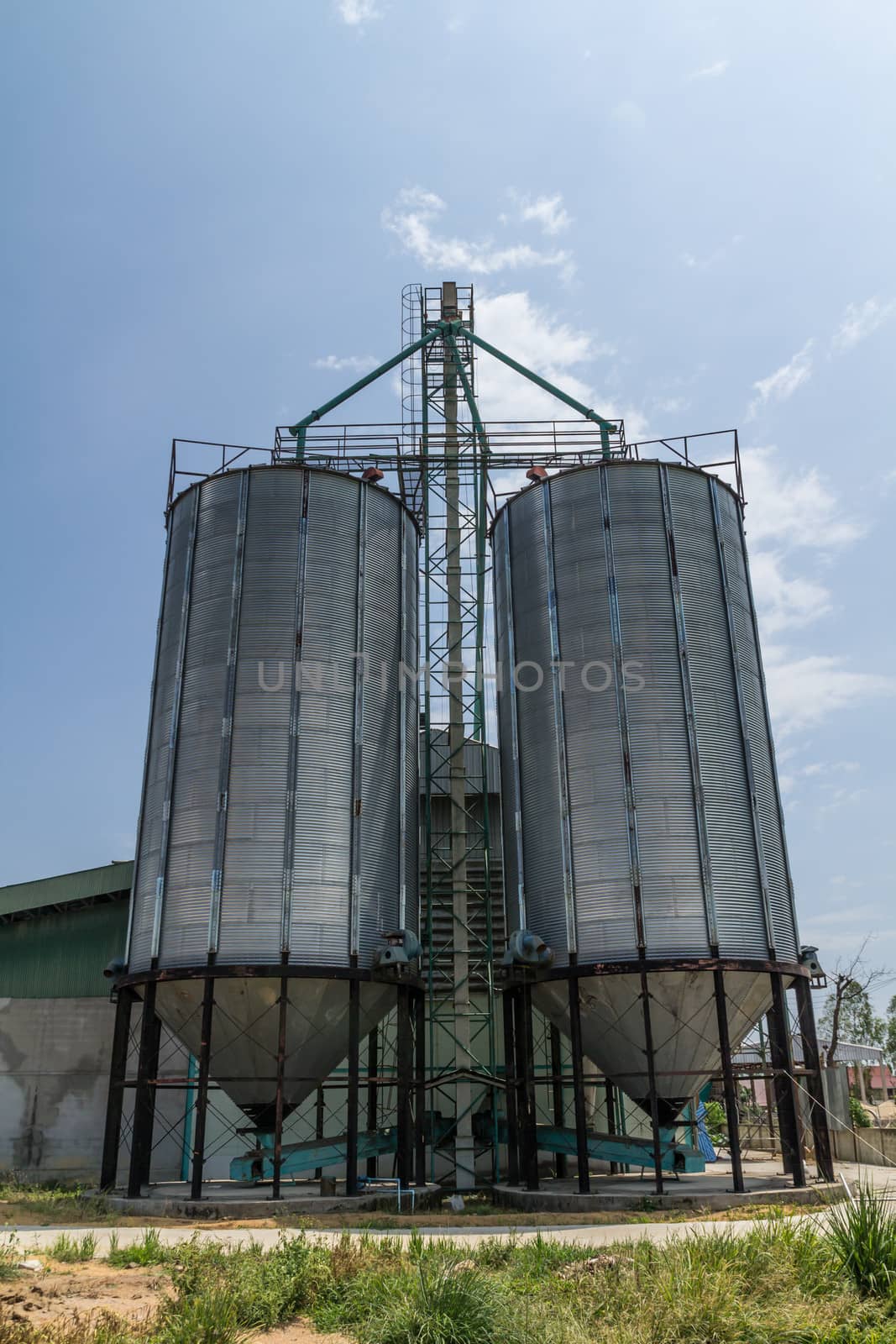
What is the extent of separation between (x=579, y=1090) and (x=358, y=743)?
9.99m

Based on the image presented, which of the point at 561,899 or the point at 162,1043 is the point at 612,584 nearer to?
the point at 561,899

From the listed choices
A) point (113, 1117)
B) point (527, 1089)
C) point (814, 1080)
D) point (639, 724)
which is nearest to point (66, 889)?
point (113, 1117)

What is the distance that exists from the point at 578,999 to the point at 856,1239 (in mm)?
12964

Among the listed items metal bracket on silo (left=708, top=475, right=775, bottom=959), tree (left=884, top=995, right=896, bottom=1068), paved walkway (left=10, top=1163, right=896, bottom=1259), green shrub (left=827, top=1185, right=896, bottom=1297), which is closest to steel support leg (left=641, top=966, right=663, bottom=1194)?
paved walkway (left=10, top=1163, right=896, bottom=1259)

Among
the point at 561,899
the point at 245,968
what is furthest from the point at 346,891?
the point at 561,899

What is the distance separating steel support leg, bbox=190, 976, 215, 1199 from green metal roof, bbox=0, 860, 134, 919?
501 inches

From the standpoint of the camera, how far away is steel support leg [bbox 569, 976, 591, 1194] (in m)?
23.4

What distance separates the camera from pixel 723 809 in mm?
25922

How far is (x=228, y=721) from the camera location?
88.1 ft

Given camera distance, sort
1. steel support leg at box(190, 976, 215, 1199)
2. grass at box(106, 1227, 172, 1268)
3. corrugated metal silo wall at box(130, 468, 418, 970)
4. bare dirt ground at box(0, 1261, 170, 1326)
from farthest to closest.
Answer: corrugated metal silo wall at box(130, 468, 418, 970) → steel support leg at box(190, 976, 215, 1199) → grass at box(106, 1227, 172, 1268) → bare dirt ground at box(0, 1261, 170, 1326)

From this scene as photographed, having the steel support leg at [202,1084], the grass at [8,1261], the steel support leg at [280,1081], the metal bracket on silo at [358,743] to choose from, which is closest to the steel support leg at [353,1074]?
the metal bracket on silo at [358,743]

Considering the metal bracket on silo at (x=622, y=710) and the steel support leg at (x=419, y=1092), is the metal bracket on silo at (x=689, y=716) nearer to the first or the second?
the metal bracket on silo at (x=622, y=710)

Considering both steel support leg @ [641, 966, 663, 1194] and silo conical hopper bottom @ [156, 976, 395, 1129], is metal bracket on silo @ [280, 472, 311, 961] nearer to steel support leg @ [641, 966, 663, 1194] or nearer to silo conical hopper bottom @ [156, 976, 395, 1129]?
silo conical hopper bottom @ [156, 976, 395, 1129]

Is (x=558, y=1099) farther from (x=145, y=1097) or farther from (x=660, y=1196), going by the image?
(x=145, y=1097)
